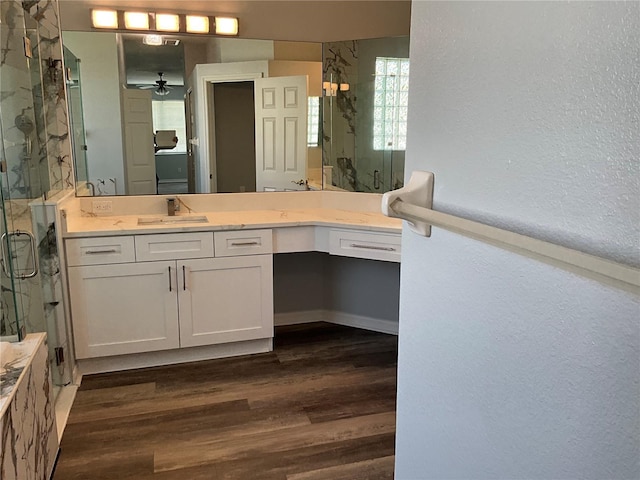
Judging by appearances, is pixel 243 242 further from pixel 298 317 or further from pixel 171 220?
pixel 298 317

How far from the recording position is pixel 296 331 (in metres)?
3.65

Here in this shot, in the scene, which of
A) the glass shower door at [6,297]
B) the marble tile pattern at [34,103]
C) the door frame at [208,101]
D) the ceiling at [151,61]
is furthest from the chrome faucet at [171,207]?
the glass shower door at [6,297]

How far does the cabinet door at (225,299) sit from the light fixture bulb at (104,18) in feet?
4.95

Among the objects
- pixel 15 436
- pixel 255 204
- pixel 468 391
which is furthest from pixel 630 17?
pixel 255 204

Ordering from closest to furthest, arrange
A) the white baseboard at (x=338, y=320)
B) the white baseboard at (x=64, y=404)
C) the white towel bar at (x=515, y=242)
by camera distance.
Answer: the white towel bar at (x=515, y=242)
the white baseboard at (x=64, y=404)
the white baseboard at (x=338, y=320)

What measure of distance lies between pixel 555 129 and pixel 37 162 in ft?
8.56

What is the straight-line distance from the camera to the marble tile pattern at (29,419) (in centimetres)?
156

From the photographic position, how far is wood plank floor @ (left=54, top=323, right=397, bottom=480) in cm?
217

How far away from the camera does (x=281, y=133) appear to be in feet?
11.7

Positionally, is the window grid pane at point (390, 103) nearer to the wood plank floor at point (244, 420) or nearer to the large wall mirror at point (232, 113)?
the large wall mirror at point (232, 113)

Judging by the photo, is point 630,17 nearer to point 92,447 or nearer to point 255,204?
point 92,447

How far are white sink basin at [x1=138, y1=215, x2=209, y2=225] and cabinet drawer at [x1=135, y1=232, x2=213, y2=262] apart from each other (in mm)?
212

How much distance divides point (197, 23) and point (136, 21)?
36 cm

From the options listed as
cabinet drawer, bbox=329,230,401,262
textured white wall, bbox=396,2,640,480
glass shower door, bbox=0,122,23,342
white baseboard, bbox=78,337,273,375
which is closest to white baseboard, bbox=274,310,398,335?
white baseboard, bbox=78,337,273,375
